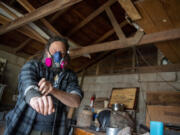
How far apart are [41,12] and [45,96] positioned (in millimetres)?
2315

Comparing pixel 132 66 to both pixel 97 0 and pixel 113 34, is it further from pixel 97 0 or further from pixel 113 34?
pixel 97 0

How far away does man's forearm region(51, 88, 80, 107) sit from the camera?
693 mm

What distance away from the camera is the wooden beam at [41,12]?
6.94 ft

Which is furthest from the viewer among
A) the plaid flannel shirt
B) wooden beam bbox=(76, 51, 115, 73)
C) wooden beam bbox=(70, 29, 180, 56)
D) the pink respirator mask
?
wooden beam bbox=(76, 51, 115, 73)

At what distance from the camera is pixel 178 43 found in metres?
2.70

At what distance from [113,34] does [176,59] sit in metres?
1.94

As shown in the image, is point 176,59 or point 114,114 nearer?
Answer: point 114,114

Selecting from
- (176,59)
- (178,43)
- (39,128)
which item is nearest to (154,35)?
(178,43)

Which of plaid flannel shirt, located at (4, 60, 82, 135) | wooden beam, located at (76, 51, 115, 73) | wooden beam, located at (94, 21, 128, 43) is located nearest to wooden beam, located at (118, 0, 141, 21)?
plaid flannel shirt, located at (4, 60, 82, 135)

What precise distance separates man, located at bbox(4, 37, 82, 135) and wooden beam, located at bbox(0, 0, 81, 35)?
4.03ft

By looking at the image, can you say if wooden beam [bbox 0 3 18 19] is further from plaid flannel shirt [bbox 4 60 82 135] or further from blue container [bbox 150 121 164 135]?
blue container [bbox 150 121 164 135]

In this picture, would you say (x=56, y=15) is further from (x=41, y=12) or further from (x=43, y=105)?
(x=43, y=105)

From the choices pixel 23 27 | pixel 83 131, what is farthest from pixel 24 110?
pixel 23 27

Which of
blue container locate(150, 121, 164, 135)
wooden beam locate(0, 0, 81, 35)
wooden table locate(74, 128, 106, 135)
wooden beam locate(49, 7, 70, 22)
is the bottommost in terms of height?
wooden table locate(74, 128, 106, 135)
